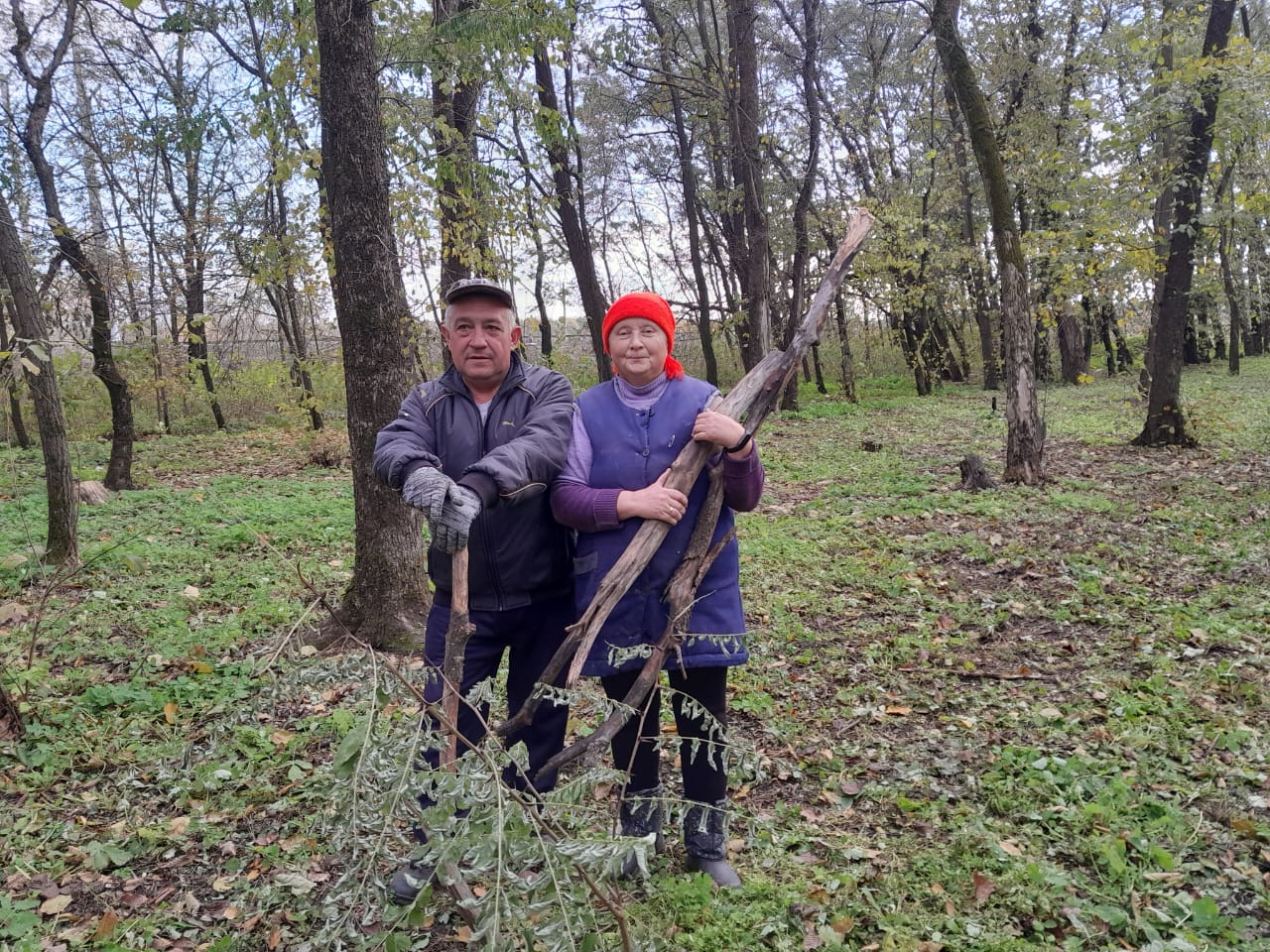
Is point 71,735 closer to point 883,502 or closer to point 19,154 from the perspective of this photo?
point 883,502

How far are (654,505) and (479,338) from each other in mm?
830

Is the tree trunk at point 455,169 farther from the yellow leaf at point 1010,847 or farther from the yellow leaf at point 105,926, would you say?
the yellow leaf at point 1010,847

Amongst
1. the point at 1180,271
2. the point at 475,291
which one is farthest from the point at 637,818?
the point at 1180,271

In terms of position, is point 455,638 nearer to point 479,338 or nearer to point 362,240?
point 479,338

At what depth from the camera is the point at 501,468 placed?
7.90 feet

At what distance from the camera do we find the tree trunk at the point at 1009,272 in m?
8.66

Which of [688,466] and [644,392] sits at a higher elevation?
[644,392]

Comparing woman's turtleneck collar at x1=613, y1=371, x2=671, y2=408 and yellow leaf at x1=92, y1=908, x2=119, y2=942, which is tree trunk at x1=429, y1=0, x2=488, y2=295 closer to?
woman's turtleneck collar at x1=613, y1=371, x2=671, y2=408

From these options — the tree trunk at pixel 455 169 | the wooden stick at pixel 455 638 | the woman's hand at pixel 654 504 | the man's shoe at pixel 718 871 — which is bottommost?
the man's shoe at pixel 718 871

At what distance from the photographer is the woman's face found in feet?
8.75

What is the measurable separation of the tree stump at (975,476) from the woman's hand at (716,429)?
7085 millimetres

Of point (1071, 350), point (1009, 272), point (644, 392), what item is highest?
point (1009, 272)

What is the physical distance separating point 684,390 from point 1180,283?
10237 millimetres

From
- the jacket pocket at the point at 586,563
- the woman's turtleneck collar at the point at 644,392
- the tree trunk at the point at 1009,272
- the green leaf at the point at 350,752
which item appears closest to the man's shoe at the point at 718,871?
the jacket pocket at the point at 586,563
